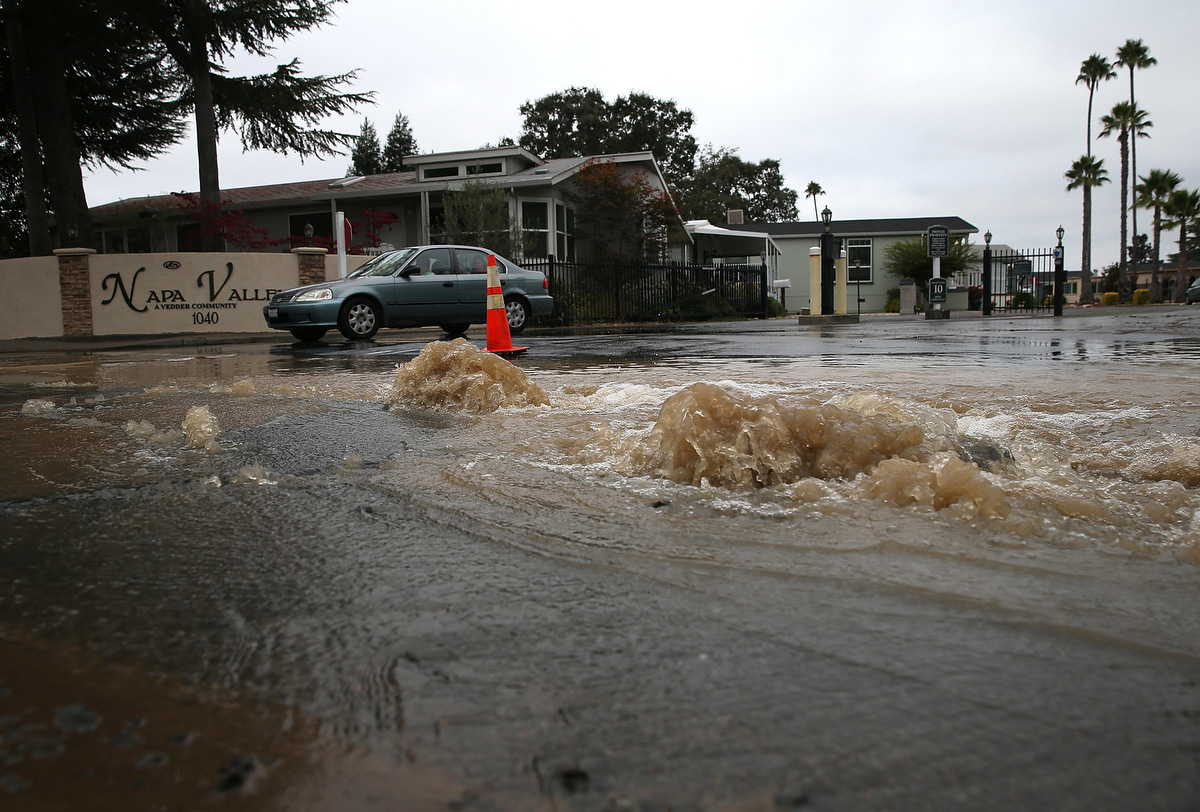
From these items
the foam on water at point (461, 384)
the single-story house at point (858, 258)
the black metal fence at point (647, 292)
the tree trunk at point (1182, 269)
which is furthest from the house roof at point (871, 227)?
the foam on water at point (461, 384)

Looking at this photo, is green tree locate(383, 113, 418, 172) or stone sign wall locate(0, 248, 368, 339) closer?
stone sign wall locate(0, 248, 368, 339)

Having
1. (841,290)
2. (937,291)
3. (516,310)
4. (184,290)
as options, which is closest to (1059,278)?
(937,291)

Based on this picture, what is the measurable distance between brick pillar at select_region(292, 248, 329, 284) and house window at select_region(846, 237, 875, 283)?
31180mm

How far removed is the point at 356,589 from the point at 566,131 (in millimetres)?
53078

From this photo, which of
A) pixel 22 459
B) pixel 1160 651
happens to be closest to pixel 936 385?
pixel 1160 651

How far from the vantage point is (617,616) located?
1.82 meters

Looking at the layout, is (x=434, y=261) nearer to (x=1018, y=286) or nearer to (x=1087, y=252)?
(x=1018, y=286)

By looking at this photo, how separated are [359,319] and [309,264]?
7.98 metres

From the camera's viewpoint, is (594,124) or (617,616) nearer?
(617,616)

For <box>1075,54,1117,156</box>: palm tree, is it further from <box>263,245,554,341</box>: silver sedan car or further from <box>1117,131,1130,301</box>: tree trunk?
<box>263,245,554,341</box>: silver sedan car

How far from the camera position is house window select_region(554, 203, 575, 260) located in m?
28.6

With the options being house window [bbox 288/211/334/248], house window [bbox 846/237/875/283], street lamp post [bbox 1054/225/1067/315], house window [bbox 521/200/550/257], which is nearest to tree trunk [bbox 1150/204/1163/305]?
house window [bbox 846/237/875/283]

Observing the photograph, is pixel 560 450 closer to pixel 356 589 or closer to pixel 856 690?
pixel 356 589

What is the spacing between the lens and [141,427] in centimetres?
444
